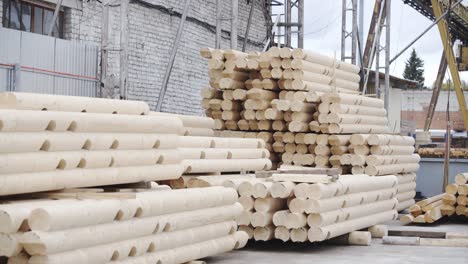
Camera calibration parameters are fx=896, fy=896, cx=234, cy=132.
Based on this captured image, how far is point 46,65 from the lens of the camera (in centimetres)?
1655

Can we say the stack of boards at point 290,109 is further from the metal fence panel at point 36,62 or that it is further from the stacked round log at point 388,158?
the metal fence panel at point 36,62

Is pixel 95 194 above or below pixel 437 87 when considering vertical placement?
below

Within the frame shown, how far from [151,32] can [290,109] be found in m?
7.72

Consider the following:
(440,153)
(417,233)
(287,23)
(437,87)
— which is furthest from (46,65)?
(437,87)

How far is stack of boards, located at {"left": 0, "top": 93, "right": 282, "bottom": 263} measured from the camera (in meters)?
7.69

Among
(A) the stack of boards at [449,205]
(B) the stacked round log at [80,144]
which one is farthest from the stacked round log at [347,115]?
(B) the stacked round log at [80,144]

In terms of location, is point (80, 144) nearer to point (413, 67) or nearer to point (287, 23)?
point (287, 23)

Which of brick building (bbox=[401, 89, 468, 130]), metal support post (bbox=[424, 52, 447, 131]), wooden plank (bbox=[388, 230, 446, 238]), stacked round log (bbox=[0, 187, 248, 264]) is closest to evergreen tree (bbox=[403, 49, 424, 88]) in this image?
brick building (bbox=[401, 89, 468, 130])

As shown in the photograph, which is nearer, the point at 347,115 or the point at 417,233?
the point at 417,233

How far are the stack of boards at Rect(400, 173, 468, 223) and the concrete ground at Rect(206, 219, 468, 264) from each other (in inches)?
112

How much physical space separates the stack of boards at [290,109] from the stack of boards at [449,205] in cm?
98

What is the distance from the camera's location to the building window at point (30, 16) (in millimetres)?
18359

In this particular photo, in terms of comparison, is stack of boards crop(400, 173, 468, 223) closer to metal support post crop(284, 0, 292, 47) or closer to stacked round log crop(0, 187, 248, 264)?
stacked round log crop(0, 187, 248, 264)

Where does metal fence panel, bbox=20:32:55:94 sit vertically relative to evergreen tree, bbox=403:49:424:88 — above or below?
below
